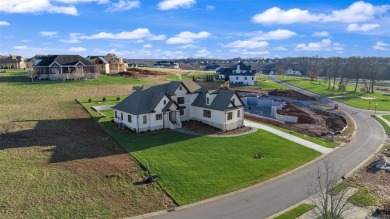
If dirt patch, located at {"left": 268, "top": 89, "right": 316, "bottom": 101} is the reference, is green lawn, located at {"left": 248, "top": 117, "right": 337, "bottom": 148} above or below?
below

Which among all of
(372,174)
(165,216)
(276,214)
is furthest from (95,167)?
(372,174)

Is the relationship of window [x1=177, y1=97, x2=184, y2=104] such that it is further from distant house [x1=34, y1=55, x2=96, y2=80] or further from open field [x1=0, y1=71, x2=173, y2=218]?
distant house [x1=34, y1=55, x2=96, y2=80]

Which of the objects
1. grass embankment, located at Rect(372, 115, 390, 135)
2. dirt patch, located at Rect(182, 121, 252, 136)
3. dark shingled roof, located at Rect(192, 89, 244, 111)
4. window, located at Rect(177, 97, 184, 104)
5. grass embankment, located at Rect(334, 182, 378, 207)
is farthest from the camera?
grass embankment, located at Rect(372, 115, 390, 135)

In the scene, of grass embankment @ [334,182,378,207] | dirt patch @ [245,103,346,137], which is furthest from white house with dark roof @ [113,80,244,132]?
grass embankment @ [334,182,378,207]

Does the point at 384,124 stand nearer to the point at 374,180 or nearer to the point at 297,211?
the point at 374,180

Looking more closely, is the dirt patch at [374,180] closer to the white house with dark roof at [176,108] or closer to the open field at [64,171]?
the white house with dark roof at [176,108]

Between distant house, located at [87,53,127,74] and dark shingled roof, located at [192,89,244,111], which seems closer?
dark shingled roof, located at [192,89,244,111]

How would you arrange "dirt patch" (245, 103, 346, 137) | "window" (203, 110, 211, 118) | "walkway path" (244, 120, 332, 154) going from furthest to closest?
"dirt patch" (245, 103, 346, 137) → "window" (203, 110, 211, 118) → "walkway path" (244, 120, 332, 154)
